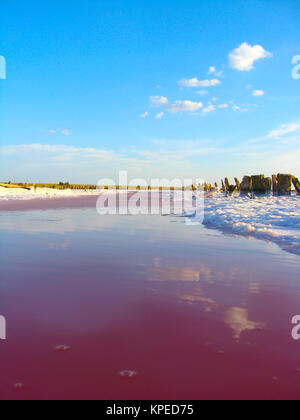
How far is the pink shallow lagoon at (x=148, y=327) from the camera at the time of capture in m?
1.39

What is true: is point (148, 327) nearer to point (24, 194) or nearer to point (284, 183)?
point (284, 183)

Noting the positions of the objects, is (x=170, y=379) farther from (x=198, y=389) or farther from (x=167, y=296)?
(x=167, y=296)

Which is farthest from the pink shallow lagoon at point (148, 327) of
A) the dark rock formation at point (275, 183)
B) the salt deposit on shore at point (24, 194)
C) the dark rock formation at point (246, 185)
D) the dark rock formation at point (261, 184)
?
the dark rock formation at point (246, 185)

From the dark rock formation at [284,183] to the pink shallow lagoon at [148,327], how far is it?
61.0ft

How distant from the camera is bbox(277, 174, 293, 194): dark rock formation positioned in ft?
66.6

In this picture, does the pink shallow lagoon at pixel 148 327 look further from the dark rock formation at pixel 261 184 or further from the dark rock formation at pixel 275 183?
the dark rock formation at pixel 261 184

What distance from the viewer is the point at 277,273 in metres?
3.30

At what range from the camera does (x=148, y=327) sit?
6.44 ft

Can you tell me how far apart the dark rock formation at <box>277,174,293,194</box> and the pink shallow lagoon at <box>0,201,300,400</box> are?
18.6 metres

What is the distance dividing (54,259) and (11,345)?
2.18 meters

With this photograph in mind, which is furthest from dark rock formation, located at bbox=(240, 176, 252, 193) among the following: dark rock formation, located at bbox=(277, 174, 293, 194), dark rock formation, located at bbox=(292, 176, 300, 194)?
dark rock formation, located at bbox=(292, 176, 300, 194)

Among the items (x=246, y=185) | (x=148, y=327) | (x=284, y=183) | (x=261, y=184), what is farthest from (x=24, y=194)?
(x=148, y=327)

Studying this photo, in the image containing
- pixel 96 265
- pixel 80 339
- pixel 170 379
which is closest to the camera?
pixel 170 379
